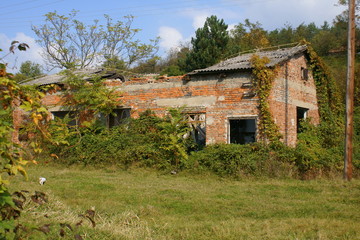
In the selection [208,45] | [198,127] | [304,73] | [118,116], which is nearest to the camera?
[198,127]

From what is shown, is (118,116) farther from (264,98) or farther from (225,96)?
(264,98)

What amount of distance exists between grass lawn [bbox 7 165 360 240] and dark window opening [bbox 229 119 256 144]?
179 inches

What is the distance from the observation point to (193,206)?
8.48m

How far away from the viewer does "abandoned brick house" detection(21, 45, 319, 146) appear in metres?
13.9

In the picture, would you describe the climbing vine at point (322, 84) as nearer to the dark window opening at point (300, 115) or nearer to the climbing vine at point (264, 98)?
the dark window opening at point (300, 115)

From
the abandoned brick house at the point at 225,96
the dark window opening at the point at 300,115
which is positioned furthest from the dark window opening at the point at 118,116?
the dark window opening at the point at 300,115

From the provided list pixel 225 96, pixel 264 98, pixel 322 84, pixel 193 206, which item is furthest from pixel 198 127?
pixel 193 206

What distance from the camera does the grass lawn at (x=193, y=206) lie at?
245 inches

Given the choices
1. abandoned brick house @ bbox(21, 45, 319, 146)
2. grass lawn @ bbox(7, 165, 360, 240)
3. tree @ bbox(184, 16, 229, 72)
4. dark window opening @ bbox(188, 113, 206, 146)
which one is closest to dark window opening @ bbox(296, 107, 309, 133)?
abandoned brick house @ bbox(21, 45, 319, 146)

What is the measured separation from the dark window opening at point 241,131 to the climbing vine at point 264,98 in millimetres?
3116

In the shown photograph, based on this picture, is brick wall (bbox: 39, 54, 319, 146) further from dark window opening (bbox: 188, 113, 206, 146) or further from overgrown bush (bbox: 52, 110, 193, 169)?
overgrown bush (bbox: 52, 110, 193, 169)

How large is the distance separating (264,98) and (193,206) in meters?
6.00

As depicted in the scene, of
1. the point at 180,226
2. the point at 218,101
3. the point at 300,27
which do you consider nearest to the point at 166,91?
the point at 218,101

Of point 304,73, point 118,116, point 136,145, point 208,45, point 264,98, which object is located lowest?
point 136,145
